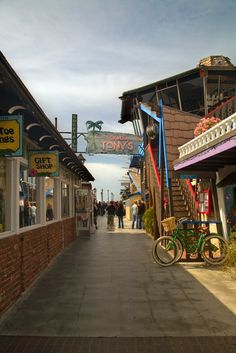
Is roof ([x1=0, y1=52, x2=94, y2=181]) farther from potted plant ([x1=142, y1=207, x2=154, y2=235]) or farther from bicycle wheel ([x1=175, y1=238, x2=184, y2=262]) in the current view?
potted plant ([x1=142, y1=207, x2=154, y2=235])

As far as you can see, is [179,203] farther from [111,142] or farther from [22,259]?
[111,142]

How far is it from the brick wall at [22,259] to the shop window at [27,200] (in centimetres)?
25

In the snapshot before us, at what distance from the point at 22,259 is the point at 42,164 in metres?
2.08

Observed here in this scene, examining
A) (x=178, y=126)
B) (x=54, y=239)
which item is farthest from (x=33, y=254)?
(x=178, y=126)

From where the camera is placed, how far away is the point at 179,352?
4.48 meters

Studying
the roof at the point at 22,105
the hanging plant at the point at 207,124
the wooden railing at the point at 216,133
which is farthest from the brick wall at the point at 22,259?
the hanging plant at the point at 207,124

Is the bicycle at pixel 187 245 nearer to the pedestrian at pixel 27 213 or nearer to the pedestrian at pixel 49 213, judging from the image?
the pedestrian at pixel 49 213

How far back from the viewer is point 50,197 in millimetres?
11289

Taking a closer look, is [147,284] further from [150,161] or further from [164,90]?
[164,90]

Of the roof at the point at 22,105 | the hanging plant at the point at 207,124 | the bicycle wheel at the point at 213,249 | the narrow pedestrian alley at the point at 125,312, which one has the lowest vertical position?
the narrow pedestrian alley at the point at 125,312

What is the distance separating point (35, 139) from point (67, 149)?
1417 millimetres

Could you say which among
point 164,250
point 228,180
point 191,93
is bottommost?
point 164,250

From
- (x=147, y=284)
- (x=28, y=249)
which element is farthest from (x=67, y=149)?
(x=147, y=284)

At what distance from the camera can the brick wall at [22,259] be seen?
6090 mm
